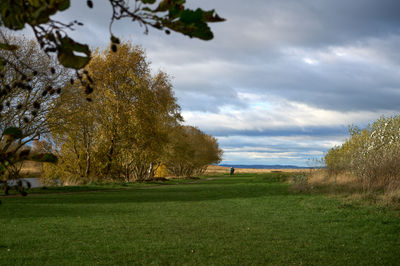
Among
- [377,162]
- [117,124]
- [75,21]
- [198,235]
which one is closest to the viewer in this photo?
[75,21]

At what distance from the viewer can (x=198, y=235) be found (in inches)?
402

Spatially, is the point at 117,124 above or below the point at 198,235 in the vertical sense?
above

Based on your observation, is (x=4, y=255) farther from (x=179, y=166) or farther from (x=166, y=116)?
(x=179, y=166)

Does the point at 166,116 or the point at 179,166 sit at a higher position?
the point at 166,116

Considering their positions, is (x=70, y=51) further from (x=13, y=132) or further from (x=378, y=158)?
(x=378, y=158)

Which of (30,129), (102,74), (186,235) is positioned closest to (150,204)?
(186,235)

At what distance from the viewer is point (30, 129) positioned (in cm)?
2156

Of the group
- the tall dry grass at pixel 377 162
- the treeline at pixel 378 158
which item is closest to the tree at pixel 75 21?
the tall dry grass at pixel 377 162

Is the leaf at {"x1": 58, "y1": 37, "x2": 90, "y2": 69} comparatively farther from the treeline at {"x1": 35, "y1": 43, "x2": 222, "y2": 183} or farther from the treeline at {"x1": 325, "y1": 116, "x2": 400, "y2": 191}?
the treeline at {"x1": 35, "y1": 43, "x2": 222, "y2": 183}

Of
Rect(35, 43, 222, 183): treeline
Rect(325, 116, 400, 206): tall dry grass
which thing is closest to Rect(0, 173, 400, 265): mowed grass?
Rect(325, 116, 400, 206): tall dry grass

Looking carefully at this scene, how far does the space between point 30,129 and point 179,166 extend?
137ft

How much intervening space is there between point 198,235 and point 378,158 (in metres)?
11.3

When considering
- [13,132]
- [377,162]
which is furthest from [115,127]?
[13,132]

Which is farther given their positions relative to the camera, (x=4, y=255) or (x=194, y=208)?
(x=194, y=208)
